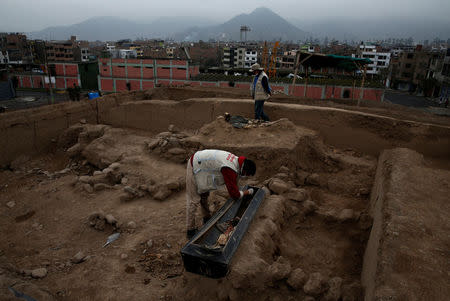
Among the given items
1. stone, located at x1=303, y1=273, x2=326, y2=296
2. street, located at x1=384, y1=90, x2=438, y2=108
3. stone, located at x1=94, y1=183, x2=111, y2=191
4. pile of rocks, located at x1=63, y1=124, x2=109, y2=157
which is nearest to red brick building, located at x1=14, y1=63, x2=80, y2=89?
pile of rocks, located at x1=63, y1=124, x2=109, y2=157

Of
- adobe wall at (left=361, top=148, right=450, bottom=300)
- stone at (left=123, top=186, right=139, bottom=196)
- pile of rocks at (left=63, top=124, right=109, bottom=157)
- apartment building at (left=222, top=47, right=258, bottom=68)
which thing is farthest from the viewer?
apartment building at (left=222, top=47, right=258, bottom=68)

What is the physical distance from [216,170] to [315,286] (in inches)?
78.1

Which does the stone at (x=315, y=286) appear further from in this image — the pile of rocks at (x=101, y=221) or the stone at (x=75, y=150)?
the stone at (x=75, y=150)

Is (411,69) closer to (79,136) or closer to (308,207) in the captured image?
(308,207)

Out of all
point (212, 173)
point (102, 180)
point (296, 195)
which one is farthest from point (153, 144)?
point (296, 195)

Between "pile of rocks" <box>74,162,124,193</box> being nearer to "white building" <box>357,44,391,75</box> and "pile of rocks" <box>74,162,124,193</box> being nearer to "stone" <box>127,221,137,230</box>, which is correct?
"stone" <box>127,221,137,230</box>

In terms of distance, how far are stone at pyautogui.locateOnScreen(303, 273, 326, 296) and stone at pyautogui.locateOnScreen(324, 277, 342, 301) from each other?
73 millimetres

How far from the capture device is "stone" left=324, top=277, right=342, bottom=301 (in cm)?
336

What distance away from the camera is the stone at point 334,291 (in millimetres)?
3365

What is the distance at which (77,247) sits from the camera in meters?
5.06

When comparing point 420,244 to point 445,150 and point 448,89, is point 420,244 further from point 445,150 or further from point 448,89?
point 448,89

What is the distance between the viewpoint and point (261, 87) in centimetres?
834

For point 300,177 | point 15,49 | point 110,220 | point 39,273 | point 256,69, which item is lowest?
point 39,273

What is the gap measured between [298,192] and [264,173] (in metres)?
1.59
